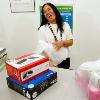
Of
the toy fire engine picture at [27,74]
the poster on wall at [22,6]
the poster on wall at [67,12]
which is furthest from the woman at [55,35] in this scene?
the toy fire engine picture at [27,74]

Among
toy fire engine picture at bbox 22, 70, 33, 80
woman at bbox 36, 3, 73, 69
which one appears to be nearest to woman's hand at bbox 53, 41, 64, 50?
woman at bbox 36, 3, 73, 69

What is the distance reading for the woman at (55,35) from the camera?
206cm

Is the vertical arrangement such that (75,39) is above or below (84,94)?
above

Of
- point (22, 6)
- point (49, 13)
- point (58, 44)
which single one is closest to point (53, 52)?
point (58, 44)

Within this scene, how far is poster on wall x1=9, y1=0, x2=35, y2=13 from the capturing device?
274 cm

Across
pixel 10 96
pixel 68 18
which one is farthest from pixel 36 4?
pixel 10 96

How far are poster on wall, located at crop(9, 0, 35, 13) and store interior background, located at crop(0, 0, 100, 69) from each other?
5 centimetres

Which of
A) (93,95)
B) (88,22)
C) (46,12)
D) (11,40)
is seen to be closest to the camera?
(93,95)

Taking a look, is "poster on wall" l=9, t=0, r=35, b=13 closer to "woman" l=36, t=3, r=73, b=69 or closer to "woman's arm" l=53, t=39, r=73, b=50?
"woman" l=36, t=3, r=73, b=69

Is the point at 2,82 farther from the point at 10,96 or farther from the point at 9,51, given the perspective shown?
the point at 9,51

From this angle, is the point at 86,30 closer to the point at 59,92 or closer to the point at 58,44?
the point at 58,44

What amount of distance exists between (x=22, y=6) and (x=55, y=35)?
0.94m

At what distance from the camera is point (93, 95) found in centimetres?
108

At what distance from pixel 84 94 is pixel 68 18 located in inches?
62.5
